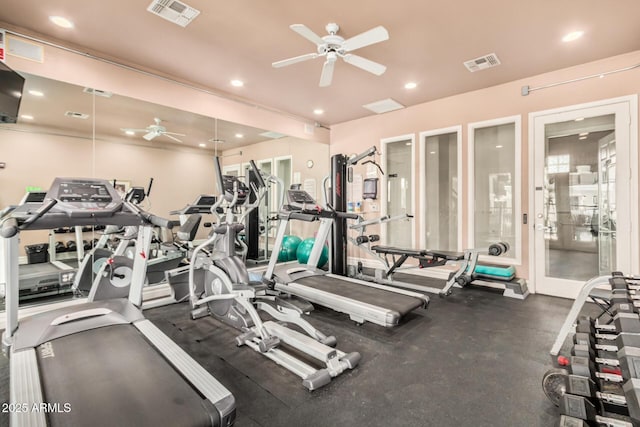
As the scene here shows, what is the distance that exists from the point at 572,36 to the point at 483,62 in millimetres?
882

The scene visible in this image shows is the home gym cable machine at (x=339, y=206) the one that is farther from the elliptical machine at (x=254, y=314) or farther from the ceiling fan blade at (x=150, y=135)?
the ceiling fan blade at (x=150, y=135)

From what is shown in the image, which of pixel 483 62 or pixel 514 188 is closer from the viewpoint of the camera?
pixel 483 62

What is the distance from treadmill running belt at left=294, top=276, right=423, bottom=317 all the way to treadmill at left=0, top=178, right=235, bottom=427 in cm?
188

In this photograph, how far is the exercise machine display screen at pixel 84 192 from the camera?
2.33 meters

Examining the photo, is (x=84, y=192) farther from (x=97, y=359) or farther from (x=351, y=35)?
(x=351, y=35)

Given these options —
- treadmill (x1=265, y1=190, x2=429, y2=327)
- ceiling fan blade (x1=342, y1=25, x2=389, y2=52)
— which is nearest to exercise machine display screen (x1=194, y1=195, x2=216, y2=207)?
treadmill (x1=265, y1=190, x2=429, y2=327)

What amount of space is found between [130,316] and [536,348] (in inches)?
136

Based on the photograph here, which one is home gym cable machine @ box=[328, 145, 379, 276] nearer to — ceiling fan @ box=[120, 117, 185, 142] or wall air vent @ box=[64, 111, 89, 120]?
Answer: ceiling fan @ box=[120, 117, 185, 142]

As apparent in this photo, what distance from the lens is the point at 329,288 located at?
146 inches

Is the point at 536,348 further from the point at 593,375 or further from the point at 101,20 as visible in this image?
the point at 101,20

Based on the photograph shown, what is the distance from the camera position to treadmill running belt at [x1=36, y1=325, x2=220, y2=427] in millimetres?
1392

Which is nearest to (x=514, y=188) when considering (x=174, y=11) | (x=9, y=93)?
(x=174, y=11)

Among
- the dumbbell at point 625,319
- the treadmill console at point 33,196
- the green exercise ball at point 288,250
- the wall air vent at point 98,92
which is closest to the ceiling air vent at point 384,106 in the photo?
the green exercise ball at point 288,250

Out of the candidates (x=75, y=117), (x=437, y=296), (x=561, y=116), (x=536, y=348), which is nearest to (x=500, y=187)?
(x=561, y=116)
